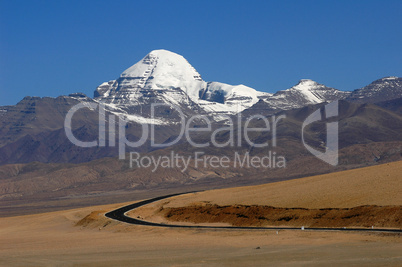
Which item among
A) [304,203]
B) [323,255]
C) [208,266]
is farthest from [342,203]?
[208,266]

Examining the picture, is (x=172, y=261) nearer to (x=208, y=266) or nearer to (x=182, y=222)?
(x=208, y=266)

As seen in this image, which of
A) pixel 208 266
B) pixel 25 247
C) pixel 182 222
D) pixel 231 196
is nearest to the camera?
pixel 208 266

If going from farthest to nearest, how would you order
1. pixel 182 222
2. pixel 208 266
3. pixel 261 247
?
pixel 182 222 < pixel 261 247 < pixel 208 266

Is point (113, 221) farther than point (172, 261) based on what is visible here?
Yes

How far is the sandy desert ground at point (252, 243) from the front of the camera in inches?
1866

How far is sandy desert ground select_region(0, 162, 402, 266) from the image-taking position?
4741 centimetres

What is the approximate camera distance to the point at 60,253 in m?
57.5

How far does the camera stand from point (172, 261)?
48.7 metres

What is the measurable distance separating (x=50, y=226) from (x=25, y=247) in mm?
40585

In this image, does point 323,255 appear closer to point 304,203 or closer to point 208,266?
point 208,266

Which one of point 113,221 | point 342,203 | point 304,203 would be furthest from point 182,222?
point 342,203

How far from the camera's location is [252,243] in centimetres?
5838

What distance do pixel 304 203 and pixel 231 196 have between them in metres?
24.6

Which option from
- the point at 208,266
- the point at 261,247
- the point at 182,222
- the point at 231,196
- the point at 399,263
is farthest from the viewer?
the point at 231,196
